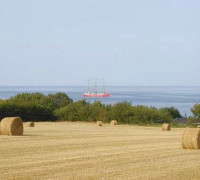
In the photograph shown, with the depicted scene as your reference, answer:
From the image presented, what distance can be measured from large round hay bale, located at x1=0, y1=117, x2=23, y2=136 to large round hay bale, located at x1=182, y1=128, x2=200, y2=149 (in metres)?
8.72

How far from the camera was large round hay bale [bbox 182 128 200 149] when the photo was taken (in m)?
19.1

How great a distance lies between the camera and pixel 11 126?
24.2 m

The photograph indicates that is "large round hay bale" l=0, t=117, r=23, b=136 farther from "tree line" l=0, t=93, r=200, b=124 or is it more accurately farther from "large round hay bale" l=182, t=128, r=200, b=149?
"tree line" l=0, t=93, r=200, b=124

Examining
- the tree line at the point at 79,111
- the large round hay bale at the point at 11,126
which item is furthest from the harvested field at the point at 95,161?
the tree line at the point at 79,111

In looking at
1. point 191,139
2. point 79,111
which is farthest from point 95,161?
point 79,111

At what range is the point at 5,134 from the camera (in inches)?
969

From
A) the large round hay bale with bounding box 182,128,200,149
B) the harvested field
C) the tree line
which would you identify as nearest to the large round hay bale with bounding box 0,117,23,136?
the harvested field

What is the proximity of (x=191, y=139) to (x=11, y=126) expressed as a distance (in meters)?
9.20

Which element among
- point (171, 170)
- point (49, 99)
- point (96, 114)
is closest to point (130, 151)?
point (171, 170)

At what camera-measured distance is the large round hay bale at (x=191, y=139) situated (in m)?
19.1

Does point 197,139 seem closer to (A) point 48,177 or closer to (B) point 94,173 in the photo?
(B) point 94,173

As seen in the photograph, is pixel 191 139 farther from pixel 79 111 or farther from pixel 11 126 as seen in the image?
pixel 79 111

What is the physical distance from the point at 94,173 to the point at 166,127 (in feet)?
73.8

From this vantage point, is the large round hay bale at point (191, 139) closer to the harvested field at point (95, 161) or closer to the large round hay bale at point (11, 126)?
the harvested field at point (95, 161)
